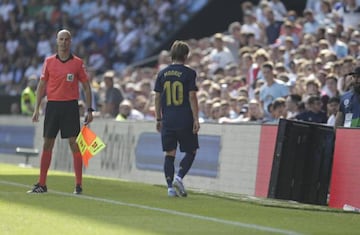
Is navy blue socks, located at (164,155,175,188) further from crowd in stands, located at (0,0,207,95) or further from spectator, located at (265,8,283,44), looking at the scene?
crowd in stands, located at (0,0,207,95)

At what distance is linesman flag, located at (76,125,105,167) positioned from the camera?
543 inches

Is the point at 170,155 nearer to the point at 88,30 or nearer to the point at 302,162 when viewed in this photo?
the point at 302,162

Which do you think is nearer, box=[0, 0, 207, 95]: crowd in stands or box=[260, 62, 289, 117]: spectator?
box=[260, 62, 289, 117]: spectator

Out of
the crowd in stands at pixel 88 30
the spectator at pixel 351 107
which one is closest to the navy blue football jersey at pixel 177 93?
the spectator at pixel 351 107

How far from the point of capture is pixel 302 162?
14727 mm

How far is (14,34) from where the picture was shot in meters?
34.8

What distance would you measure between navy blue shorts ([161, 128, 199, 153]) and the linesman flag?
84 centimetres

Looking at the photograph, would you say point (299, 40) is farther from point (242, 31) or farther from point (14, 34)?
point (14, 34)

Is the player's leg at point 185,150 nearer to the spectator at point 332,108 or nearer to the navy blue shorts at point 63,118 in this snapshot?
the navy blue shorts at point 63,118

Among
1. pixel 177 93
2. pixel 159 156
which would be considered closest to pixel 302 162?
pixel 177 93

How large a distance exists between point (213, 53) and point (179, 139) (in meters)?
10.8

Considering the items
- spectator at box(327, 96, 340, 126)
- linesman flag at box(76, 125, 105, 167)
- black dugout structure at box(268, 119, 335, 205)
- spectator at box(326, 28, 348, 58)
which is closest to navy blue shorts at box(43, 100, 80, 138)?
linesman flag at box(76, 125, 105, 167)

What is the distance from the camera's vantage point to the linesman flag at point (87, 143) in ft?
45.3

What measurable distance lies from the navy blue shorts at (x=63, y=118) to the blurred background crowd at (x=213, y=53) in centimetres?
387
